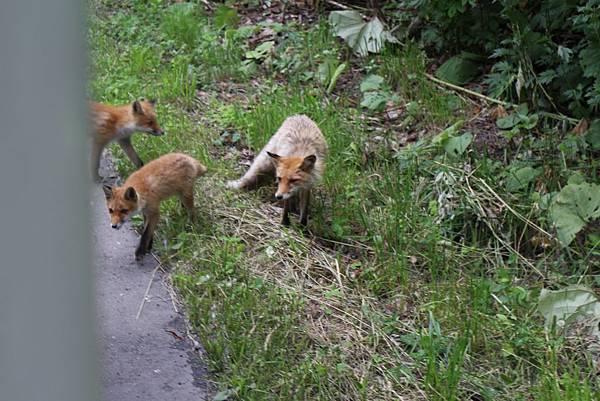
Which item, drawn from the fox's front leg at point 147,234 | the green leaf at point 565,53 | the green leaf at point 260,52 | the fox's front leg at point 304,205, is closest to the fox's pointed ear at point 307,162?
the fox's front leg at point 304,205

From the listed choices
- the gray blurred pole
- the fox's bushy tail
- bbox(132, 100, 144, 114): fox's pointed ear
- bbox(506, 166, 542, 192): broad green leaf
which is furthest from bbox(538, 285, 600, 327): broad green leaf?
the gray blurred pole

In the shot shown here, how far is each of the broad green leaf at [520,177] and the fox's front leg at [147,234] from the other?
2.49 m

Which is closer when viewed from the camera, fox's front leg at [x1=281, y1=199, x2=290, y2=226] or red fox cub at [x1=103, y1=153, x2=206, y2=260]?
red fox cub at [x1=103, y1=153, x2=206, y2=260]

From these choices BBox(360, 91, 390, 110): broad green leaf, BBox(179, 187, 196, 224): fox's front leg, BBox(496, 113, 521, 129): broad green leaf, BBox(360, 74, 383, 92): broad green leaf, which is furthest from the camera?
BBox(360, 74, 383, 92): broad green leaf

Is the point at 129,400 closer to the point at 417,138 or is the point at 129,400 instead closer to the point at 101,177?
the point at 101,177

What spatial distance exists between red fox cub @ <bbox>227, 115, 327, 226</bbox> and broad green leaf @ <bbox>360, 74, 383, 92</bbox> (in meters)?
1.25

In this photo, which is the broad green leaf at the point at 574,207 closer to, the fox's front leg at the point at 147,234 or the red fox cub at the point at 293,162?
the red fox cub at the point at 293,162

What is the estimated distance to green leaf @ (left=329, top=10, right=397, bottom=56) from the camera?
332 inches

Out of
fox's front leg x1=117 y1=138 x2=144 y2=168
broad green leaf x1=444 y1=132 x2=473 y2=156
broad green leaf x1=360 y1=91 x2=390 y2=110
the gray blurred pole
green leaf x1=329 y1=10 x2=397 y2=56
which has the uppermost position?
the gray blurred pole

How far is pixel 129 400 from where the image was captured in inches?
162

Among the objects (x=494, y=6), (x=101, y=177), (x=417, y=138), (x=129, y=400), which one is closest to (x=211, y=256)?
(x=129, y=400)

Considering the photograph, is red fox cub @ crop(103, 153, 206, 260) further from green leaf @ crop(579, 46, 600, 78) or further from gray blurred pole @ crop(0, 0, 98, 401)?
gray blurred pole @ crop(0, 0, 98, 401)

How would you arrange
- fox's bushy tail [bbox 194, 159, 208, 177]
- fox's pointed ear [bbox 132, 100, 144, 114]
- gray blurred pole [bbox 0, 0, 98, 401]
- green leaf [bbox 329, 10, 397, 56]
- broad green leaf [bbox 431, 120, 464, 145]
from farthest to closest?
green leaf [bbox 329, 10, 397, 56]
broad green leaf [bbox 431, 120, 464, 145]
fox's pointed ear [bbox 132, 100, 144, 114]
fox's bushy tail [bbox 194, 159, 208, 177]
gray blurred pole [bbox 0, 0, 98, 401]

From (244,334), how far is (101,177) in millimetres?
2726
